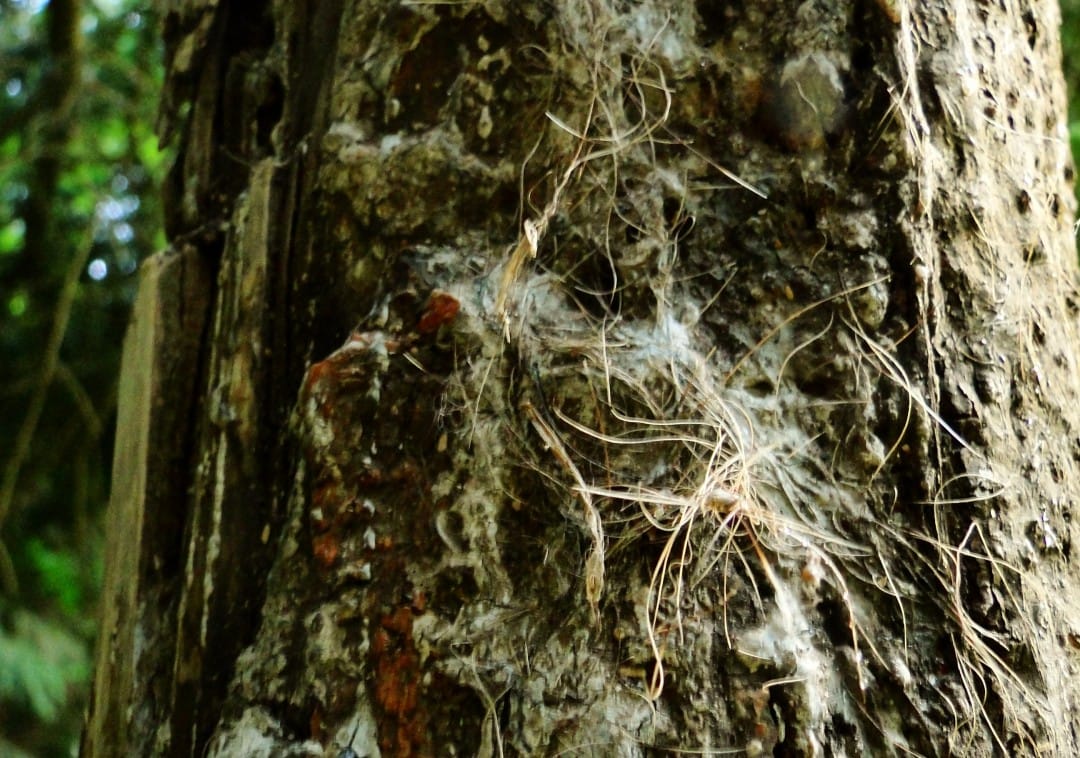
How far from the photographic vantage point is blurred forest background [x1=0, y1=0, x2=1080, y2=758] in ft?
9.43

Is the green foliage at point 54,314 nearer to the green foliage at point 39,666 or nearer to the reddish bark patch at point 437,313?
the green foliage at point 39,666

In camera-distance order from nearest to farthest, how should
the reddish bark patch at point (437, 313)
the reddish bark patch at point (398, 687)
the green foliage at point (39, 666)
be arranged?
the reddish bark patch at point (398, 687) → the reddish bark patch at point (437, 313) → the green foliage at point (39, 666)

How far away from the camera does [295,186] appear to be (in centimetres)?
132

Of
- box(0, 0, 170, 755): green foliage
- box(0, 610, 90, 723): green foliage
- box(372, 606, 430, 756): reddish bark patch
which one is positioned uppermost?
box(372, 606, 430, 756): reddish bark patch

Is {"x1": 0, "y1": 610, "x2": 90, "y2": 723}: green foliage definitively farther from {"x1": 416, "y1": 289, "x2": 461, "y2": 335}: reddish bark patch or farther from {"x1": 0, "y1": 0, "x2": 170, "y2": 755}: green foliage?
{"x1": 416, "y1": 289, "x2": 461, "y2": 335}: reddish bark patch

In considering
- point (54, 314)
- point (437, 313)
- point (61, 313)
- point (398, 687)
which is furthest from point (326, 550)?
point (54, 314)

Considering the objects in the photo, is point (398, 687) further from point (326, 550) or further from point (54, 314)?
point (54, 314)

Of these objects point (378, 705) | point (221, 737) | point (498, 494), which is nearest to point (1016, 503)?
point (498, 494)

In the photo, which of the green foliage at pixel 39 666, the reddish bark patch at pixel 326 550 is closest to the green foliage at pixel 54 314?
the green foliage at pixel 39 666

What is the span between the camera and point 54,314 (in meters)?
2.95

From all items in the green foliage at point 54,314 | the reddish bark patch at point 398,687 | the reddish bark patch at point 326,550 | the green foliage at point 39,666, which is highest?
the reddish bark patch at point 326,550

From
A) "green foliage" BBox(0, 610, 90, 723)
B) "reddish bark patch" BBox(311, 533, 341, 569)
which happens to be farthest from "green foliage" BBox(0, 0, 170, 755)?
"reddish bark patch" BBox(311, 533, 341, 569)

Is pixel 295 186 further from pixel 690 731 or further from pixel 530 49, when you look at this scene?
pixel 690 731

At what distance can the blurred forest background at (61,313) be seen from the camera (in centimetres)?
287
